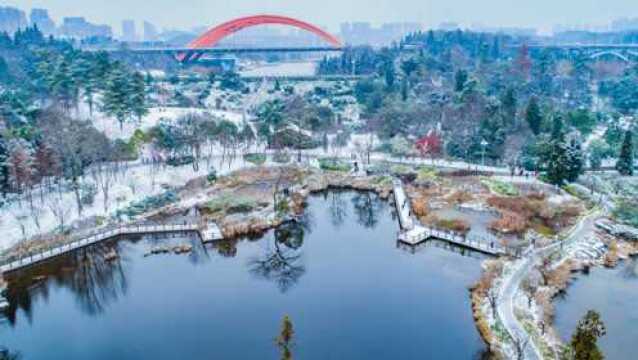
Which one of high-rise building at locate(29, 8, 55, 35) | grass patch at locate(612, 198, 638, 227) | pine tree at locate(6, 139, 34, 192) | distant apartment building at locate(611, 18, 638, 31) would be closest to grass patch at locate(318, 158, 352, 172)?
grass patch at locate(612, 198, 638, 227)

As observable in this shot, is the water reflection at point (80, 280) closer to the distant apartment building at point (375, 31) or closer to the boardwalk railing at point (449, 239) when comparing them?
the boardwalk railing at point (449, 239)

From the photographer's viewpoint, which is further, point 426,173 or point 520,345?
point 426,173

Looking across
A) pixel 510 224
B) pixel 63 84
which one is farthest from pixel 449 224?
pixel 63 84

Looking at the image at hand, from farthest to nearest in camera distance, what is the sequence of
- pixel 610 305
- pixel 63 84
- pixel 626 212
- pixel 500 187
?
pixel 63 84, pixel 500 187, pixel 626 212, pixel 610 305

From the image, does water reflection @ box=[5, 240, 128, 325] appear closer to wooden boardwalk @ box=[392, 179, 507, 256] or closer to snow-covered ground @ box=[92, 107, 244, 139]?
wooden boardwalk @ box=[392, 179, 507, 256]

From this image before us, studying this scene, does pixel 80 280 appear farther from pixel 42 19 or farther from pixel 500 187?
pixel 42 19

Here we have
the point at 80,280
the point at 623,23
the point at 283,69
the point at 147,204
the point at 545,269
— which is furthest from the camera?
the point at 623,23

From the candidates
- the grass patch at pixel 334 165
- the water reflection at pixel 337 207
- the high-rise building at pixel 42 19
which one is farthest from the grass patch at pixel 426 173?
the high-rise building at pixel 42 19
